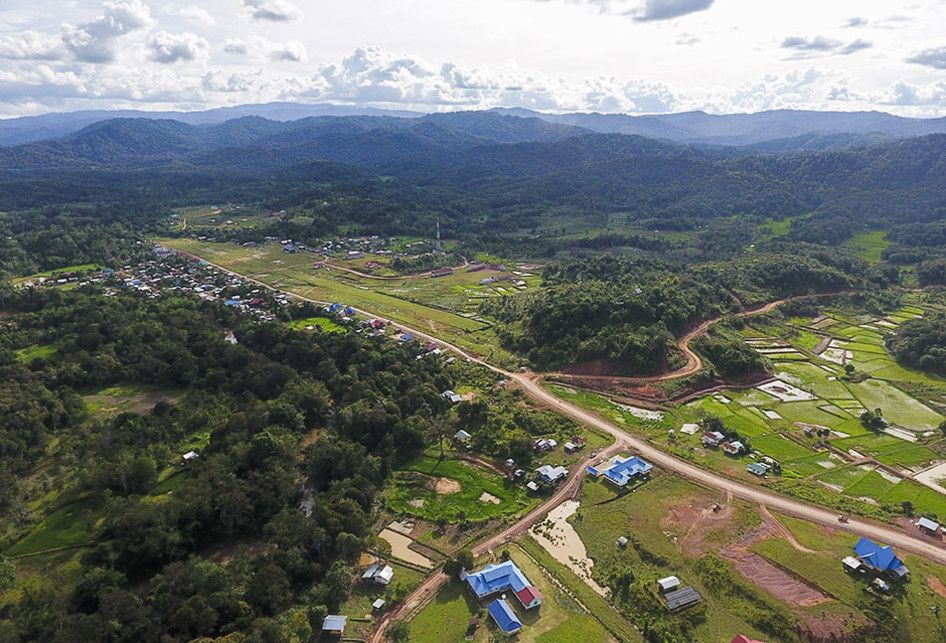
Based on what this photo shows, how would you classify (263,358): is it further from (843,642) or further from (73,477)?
(843,642)

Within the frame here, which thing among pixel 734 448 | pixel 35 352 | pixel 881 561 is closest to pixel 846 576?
pixel 881 561

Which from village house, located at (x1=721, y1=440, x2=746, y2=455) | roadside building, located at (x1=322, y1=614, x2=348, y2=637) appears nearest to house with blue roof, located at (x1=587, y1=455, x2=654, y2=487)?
village house, located at (x1=721, y1=440, x2=746, y2=455)

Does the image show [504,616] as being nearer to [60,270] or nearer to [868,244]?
[60,270]

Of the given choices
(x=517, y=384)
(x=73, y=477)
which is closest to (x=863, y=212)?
(x=517, y=384)

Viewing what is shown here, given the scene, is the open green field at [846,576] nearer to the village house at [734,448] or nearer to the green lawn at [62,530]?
the village house at [734,448]

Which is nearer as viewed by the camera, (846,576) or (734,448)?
(846,576)

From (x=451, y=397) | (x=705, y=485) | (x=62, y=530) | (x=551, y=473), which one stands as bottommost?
(x=62, y=530)

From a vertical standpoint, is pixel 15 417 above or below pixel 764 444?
above
